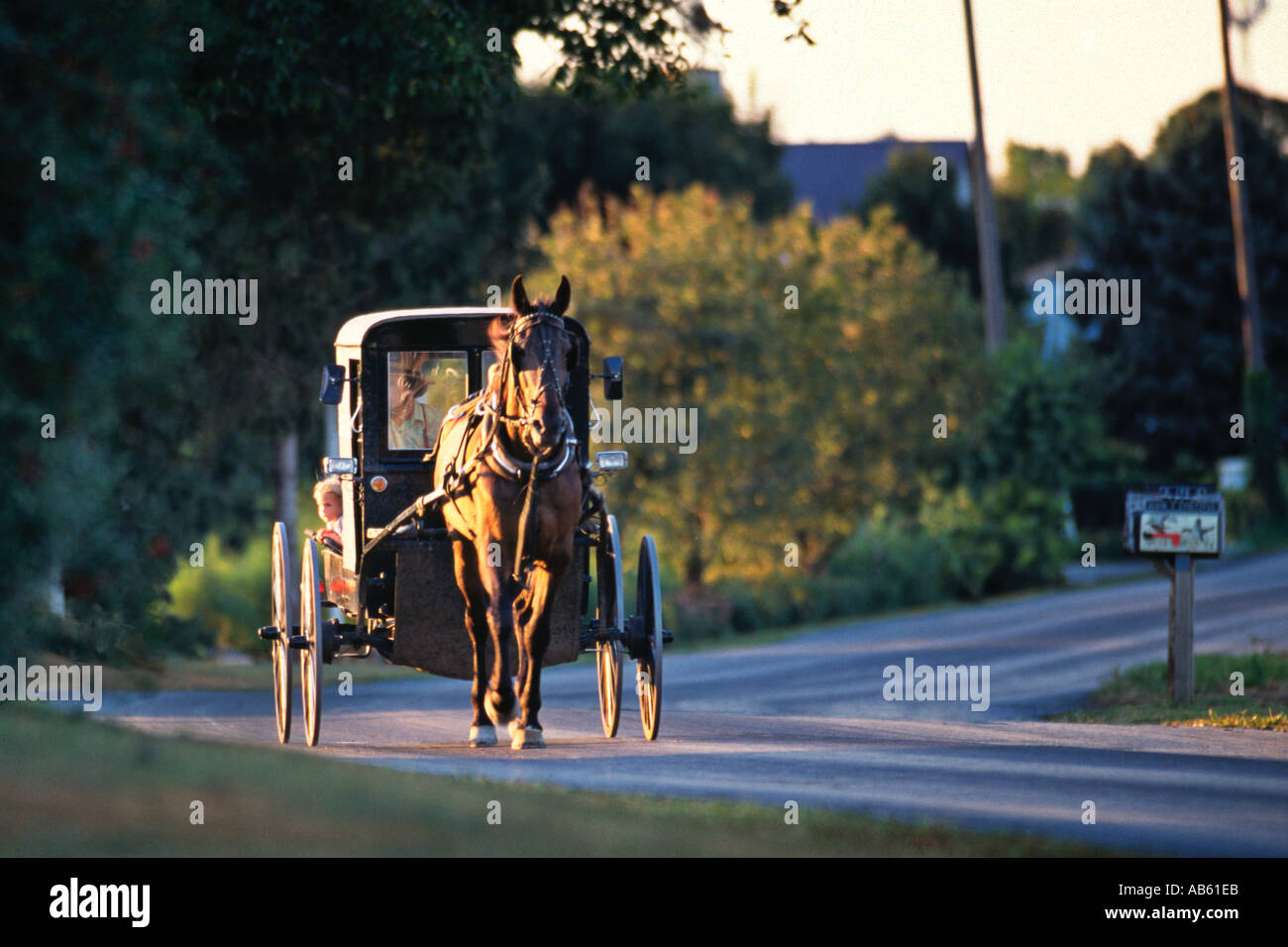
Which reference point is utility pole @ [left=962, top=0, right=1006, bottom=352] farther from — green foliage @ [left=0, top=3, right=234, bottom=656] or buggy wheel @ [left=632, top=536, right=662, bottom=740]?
green foliage @ [left=0, top=3, right=234, bottom=656]

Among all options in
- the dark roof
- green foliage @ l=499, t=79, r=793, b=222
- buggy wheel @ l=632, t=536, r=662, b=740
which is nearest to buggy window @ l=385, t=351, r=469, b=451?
buggy wheel @ l=632, t=536, r=662, b=740

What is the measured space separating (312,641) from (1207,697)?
8217 millimetres

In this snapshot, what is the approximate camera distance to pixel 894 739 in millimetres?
13234

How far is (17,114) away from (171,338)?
122cm

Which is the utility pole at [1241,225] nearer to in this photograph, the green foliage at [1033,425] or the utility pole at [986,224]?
the utility pole at [986,224]

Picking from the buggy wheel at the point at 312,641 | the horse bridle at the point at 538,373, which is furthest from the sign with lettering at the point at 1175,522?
the buggy wheel at the point at 312,641

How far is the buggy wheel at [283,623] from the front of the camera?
1304 cm

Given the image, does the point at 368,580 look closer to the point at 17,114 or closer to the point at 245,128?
the point at 17,114

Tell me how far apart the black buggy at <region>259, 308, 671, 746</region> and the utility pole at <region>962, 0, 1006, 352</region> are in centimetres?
2305

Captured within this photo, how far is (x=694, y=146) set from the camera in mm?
56594

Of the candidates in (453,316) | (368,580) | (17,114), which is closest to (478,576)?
(368,580)

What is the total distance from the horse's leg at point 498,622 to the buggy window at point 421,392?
1.38 m

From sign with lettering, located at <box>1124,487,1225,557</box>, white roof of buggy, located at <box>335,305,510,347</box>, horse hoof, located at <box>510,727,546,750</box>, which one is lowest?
horse hoof, located at <box>510,727,546,750</box>

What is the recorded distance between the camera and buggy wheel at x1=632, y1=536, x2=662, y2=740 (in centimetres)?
1252
